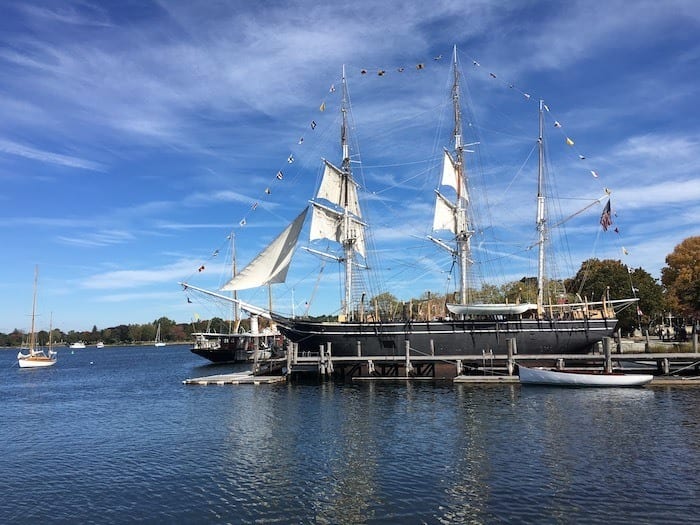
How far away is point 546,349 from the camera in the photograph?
4475 cm

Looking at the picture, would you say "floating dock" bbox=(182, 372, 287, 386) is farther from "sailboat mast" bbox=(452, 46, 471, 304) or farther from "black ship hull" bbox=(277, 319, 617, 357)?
A: "sailboat mast" bbox=(452, 46, 471, 304)

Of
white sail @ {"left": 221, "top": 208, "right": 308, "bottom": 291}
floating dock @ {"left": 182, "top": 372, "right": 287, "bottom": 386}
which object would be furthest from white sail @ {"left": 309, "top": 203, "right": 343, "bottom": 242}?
floating dock @ {"left": 182, "top": 372, "right": 287, "bottom": 386}

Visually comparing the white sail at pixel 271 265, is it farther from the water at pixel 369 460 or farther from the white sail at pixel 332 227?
the water at pixel 369 460

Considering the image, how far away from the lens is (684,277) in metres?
65.8

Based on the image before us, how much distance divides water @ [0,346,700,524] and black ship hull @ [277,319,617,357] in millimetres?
11558

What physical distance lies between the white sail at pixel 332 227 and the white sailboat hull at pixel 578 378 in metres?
25.1

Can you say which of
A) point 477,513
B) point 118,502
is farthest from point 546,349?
point 118,502

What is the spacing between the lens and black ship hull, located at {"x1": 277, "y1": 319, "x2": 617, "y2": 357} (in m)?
44.6

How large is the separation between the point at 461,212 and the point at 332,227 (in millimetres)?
13715

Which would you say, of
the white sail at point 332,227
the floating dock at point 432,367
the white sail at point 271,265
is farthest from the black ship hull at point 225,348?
the floating dock at point 432,367

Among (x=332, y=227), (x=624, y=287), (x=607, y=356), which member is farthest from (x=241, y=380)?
(x=624, y=287)

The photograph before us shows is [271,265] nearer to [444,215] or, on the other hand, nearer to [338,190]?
[338,190]

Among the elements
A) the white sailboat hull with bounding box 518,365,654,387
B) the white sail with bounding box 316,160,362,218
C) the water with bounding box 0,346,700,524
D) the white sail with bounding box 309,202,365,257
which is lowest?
the water with bounding box 0,346,700,524

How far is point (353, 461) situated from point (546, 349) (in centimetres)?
3055
